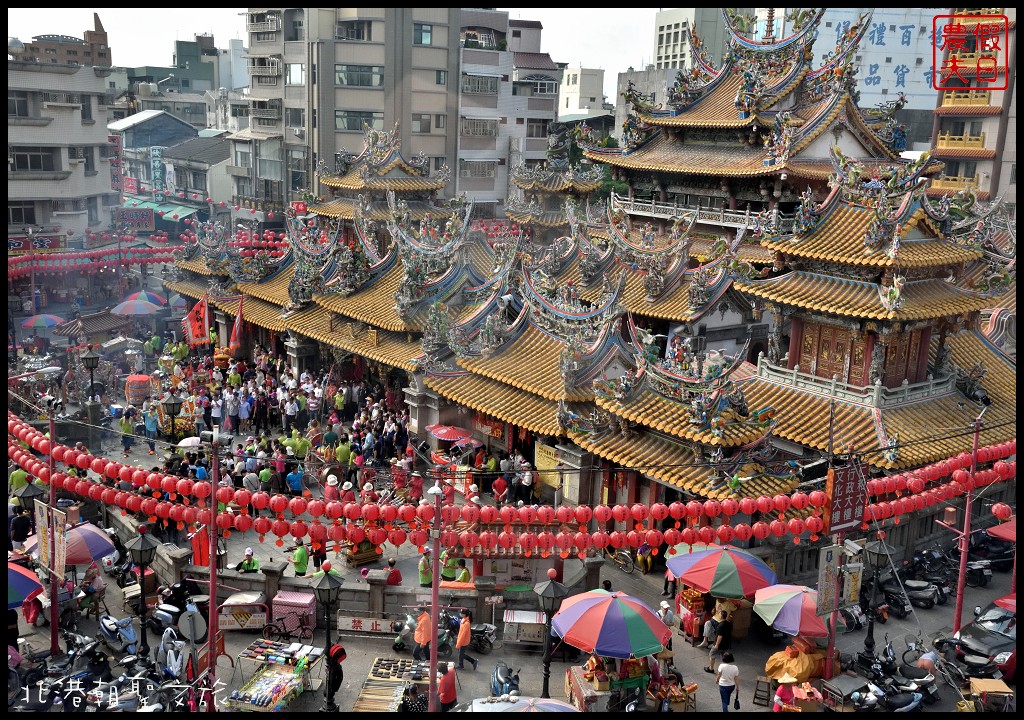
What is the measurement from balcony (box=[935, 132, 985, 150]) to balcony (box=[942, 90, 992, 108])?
71.1 inches

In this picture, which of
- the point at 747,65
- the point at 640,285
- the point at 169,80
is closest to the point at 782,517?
the point at 640,285

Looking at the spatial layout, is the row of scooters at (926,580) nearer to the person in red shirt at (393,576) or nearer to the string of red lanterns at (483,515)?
the string of red lanterns at (483,515)

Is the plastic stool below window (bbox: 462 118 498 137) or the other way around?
below

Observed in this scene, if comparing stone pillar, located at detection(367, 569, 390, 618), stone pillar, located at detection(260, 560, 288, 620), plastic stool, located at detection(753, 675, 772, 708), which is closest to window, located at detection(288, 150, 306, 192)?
stone pillar, located at detection(260, 560, 288, 620)

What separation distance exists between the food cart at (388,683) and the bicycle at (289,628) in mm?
1948

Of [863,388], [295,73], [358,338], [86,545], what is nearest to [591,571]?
[863,388]

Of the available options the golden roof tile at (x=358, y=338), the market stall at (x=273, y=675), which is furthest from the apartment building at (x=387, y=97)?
the market stall at (x=273, y=675)

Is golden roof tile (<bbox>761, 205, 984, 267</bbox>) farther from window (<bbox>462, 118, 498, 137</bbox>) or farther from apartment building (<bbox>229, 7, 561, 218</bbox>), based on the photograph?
window (<bbox>462, 118, 498, 137</bbox>)

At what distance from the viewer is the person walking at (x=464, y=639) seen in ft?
60.4

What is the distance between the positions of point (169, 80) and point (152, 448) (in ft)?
248

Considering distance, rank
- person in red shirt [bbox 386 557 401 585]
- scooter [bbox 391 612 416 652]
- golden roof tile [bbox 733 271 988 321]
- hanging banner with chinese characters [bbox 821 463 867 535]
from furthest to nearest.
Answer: golden roof tile [bbox 733 271 988 321]
person in red shirt [bbox 386 557 401 585]
scooter [bbox 391 612 416 652]
hanging banner with chinese characters [bbox 821 463 867 535]

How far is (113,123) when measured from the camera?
8819 cm

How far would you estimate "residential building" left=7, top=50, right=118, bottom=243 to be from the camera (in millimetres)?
53812

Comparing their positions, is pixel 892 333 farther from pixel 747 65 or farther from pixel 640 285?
pixel 747 65
